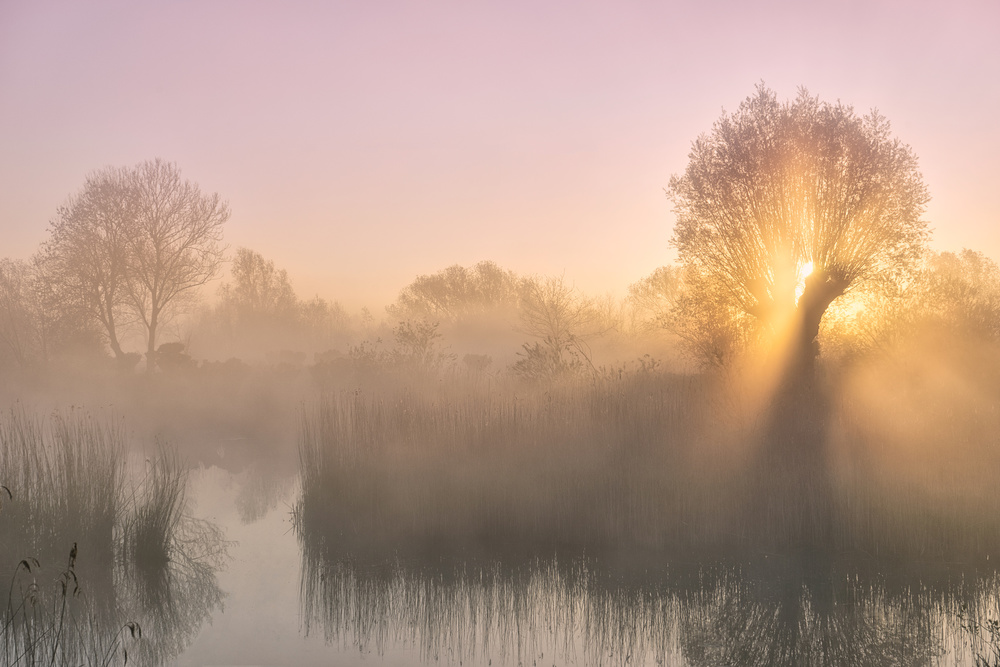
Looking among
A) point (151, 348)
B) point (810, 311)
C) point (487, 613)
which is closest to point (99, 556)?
point (487, 613)

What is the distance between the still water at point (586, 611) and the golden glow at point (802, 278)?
11.6 metres

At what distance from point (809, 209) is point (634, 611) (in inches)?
554

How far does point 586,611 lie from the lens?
21.2 ft

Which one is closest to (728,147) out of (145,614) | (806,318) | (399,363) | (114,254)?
(806,318)

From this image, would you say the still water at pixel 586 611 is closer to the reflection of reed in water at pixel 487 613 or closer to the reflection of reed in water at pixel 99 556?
the reflection of reed in water at pixel 487 613

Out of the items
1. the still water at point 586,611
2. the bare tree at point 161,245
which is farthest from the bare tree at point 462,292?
the still water at point 586,611

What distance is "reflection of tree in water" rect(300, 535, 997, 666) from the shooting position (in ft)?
18.8

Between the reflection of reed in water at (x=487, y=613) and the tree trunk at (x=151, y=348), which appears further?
the tree trunk at (x=151, y=348)

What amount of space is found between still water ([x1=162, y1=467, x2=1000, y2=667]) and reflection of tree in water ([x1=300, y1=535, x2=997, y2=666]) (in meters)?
0.02

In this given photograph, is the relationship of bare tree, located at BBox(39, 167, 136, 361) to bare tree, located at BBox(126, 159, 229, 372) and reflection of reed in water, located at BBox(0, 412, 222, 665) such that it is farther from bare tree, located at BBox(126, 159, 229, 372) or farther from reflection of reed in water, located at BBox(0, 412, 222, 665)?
reflection of reed in water, located at BBox(0, 412, 222, 665)

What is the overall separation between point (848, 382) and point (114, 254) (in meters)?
22.0

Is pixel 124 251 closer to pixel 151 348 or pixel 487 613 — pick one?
pixel 151 348

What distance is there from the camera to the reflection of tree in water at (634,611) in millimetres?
5723

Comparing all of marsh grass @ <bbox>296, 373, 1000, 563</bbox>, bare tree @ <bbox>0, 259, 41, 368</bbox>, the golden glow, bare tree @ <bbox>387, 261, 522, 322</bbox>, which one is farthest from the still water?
bare tree @ <bbox>387, 261, 522, 322</bbox>
